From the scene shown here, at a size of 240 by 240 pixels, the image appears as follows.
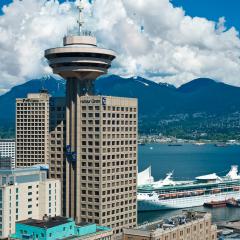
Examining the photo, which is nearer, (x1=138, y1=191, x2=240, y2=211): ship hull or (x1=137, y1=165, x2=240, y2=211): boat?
(x1=138, y1=191, x2=240, y2=211): ship hull

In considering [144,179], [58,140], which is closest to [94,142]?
[58,140]

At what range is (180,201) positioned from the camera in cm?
16712

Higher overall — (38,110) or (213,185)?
(38,110)

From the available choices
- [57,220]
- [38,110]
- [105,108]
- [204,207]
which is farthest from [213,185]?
[57,220]

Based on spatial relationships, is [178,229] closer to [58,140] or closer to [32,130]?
[58,140]

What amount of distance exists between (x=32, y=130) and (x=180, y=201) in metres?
56.6

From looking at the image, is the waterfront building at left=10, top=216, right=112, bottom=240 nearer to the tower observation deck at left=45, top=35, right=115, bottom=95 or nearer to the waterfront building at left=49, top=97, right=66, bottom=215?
the waterfront building at left=49, top=97, right=66, bottom=215

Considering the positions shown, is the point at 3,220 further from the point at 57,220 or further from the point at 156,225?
the point at 156,225

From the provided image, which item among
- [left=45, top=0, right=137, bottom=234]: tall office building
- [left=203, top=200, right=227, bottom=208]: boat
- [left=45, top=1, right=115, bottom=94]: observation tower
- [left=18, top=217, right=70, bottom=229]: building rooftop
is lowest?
[left=203, top=200, right=227, bottom=208]: boat

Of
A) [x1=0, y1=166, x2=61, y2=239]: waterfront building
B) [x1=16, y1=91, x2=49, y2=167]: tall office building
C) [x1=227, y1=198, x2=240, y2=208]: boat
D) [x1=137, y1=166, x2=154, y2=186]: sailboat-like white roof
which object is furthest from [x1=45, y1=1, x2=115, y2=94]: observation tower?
[x1=227, y1=198, x2=240, y2=208]: boat

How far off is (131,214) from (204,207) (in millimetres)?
74534

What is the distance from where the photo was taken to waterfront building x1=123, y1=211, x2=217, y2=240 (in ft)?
243

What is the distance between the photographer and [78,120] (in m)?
96.5

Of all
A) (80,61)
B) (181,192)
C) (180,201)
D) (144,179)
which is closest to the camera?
(80,61)
